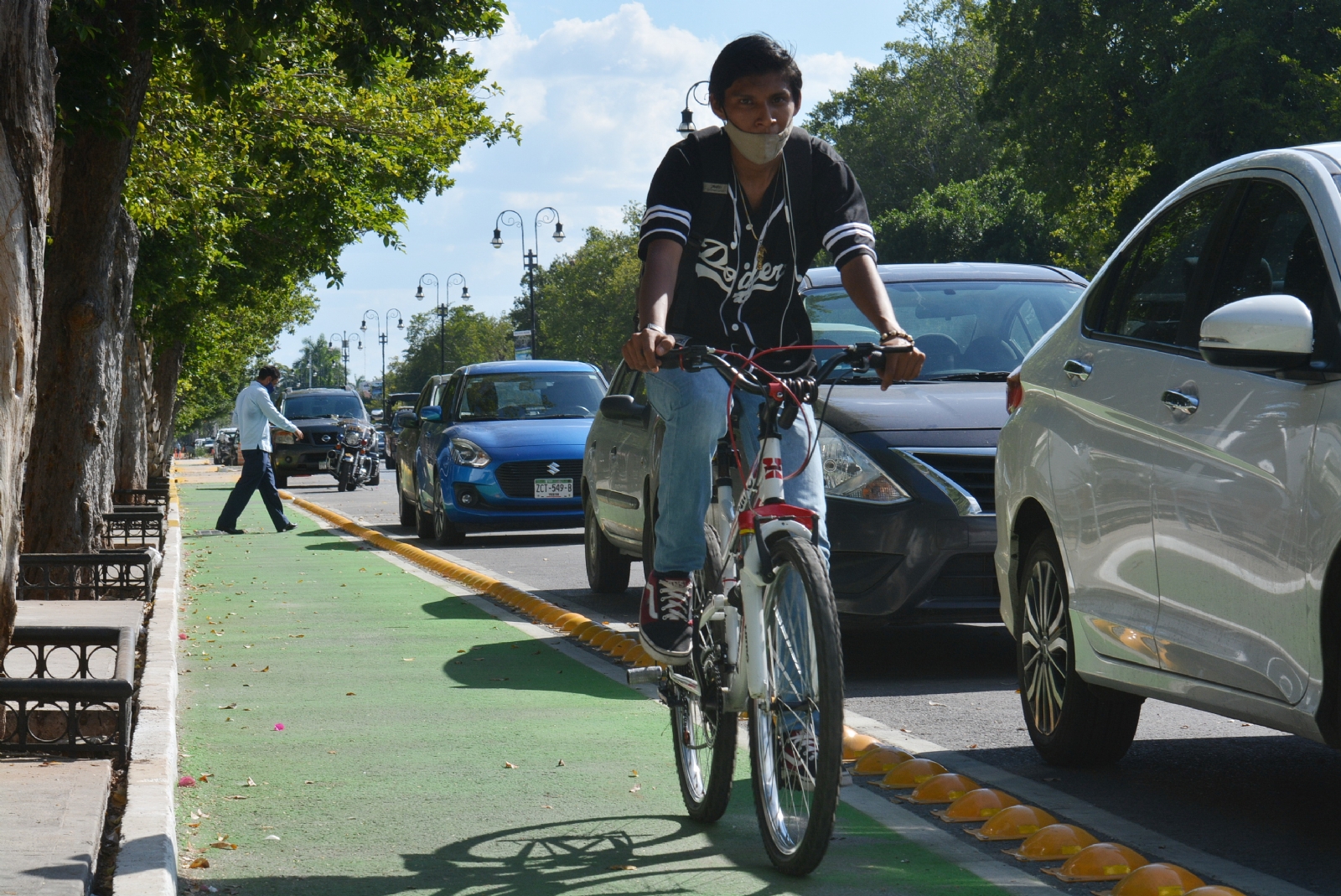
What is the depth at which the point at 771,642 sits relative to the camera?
417 cm

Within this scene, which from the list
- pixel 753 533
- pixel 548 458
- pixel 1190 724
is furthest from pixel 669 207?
pixel 548 458

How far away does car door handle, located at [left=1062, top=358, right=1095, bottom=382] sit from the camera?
534 cm

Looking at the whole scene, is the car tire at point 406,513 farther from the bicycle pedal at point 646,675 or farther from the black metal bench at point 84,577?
the bicycle pedal at point 646,675

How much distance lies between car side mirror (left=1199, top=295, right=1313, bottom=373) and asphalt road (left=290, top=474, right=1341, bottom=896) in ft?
4.14

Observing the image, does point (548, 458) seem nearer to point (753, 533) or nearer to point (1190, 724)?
point (1190, 724)

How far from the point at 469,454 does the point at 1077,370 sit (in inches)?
461

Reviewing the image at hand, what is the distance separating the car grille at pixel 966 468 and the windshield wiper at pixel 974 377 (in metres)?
0.96

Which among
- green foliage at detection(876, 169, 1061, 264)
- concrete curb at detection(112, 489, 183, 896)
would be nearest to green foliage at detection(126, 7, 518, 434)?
concrete curb at detection(112, 489, 183, 896)

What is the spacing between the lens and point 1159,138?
1529 inches

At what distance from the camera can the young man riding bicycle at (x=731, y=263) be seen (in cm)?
458

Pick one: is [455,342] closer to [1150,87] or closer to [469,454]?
[1150,87]

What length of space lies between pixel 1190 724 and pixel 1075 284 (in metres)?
3.29

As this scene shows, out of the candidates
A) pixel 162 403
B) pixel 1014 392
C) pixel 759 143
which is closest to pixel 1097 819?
pixel 1014 392

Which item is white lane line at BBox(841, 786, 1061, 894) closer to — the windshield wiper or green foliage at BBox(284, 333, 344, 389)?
the windshield wiper
